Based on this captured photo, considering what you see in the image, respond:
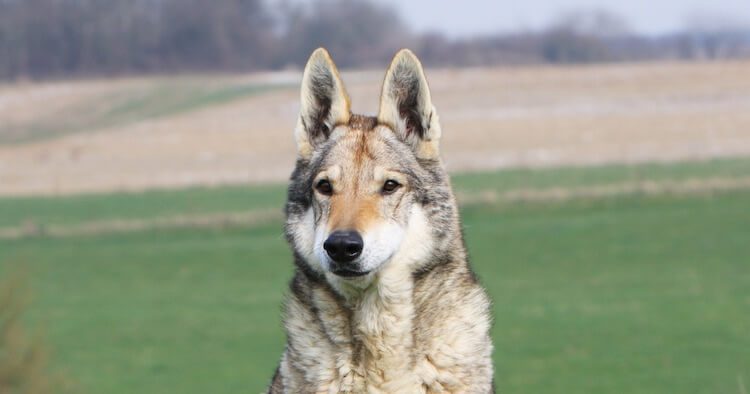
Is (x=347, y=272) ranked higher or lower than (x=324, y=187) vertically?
lower

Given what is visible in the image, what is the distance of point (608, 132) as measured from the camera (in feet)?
180

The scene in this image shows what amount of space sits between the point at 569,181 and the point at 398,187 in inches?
1401

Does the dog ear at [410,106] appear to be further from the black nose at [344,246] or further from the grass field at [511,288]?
the grass field at [511,288]

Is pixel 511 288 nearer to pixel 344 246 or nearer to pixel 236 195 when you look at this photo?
pixel 236 195

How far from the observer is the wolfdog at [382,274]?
6.12 m

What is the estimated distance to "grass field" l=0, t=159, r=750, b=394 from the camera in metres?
21.8

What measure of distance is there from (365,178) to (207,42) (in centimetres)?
9560

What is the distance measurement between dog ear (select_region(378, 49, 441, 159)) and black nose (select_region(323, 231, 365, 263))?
71 centimetres

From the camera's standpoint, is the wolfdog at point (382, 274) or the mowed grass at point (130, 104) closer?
the wolfdog at point (382, 274)

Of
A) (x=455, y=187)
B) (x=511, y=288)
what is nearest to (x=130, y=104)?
(x=511, y=288)

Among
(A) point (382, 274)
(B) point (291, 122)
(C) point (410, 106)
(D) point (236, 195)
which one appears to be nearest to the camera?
(A) point (382, 274)

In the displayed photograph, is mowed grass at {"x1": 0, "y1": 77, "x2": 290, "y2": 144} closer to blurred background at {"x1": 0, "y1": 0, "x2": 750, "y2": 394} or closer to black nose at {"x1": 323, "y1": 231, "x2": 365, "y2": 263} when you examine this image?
blurred background at {"x1": 0, "y1": 0, "x2": 750, "y2": 394}

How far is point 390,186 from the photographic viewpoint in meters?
6.30

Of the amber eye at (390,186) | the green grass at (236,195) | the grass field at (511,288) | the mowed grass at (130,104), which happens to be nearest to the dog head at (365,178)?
the amber eye at (390,186)
